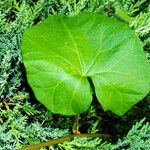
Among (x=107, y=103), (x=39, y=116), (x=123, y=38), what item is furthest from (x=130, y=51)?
(x=39, y=116)

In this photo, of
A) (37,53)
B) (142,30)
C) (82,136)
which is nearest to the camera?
(37,53)

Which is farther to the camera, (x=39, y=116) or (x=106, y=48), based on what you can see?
(x=39, y=116)

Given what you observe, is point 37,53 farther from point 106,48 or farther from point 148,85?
point 148,85

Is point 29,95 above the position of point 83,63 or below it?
below
